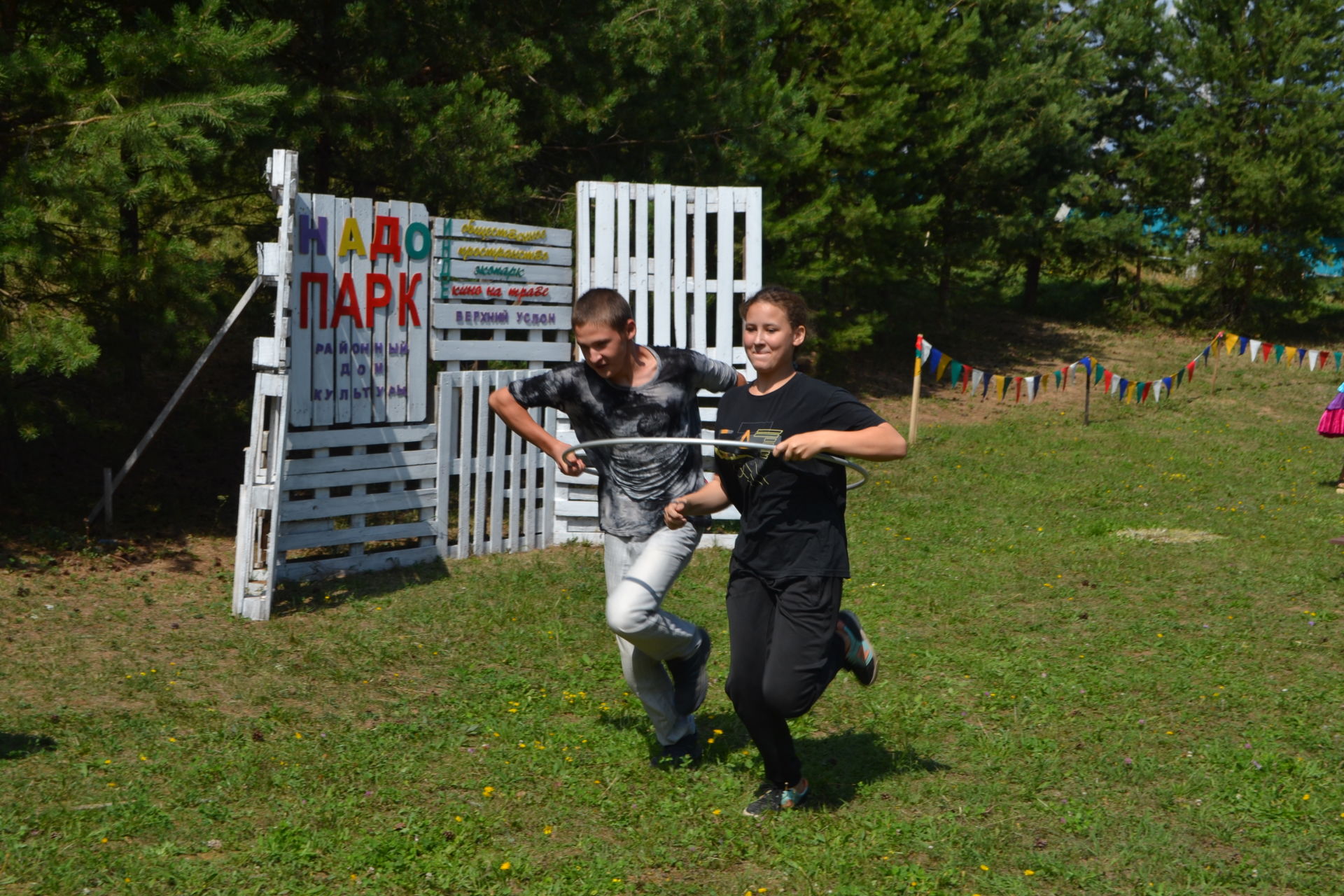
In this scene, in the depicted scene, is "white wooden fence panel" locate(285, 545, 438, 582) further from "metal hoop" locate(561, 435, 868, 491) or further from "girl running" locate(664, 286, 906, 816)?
"girl running" locate(664, 286, 906, 816)

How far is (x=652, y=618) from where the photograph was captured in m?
4.95

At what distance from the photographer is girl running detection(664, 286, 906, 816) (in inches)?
177

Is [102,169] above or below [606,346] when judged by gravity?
above

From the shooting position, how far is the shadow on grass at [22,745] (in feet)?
17.2

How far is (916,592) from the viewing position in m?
8.66

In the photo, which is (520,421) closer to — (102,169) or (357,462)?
(357,462)

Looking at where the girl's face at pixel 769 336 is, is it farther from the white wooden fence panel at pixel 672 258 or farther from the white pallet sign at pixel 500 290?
the white pallet sign at pixel 500 290

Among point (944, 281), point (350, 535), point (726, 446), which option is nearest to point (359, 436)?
point (350, 535)

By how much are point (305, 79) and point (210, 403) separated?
3.13 m

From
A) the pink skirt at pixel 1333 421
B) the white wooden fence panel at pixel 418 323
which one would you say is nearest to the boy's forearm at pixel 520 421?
the white wooden fence panel at pixel 418 323

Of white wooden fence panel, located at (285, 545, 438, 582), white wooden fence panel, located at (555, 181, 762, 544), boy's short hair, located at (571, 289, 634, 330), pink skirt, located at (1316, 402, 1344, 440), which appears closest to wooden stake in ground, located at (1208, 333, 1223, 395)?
pink skirt, located at (1316, 402, 1344, 440)

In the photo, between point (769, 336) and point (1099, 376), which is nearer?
point (769, 336)

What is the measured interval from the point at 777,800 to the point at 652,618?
2.82ft

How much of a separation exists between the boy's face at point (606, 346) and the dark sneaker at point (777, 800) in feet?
6.00
